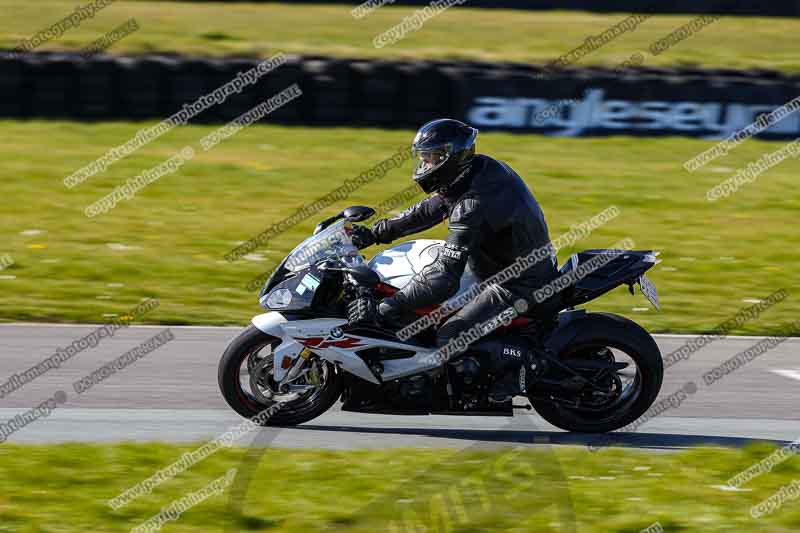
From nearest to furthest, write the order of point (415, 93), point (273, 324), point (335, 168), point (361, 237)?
point (273, 324) < point (361, 237) < point (335, 168) < point (415, 93)

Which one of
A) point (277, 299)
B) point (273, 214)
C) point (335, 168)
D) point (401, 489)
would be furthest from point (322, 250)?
point (335, 168)

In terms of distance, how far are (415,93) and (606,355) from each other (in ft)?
38.9

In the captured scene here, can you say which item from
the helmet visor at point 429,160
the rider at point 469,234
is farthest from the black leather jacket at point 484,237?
the helmet visor at point 429,160

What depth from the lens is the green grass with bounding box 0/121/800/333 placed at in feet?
38.8

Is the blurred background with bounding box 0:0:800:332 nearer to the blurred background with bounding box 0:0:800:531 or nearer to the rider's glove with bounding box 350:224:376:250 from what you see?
the blurred background with bounding box 0:0:800:531

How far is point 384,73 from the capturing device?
19062 millimetres

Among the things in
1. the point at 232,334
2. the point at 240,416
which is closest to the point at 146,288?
the point at 232,334

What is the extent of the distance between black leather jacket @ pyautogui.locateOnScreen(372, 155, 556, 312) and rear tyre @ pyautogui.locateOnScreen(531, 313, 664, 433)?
0.43m

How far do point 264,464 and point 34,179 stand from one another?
10.8 meters

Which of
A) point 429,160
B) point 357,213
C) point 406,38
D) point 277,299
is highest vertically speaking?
point 429,160

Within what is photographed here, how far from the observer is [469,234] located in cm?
735

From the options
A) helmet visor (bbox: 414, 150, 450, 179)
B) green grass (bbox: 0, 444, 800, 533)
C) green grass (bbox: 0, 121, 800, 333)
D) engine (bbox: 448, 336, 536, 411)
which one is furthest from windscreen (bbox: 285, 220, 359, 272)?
green grass (bbox: 0, 121, 800, 333)

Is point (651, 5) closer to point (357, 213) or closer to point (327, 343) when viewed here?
point (357, 213)

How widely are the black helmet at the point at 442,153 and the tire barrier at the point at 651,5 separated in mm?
24411
